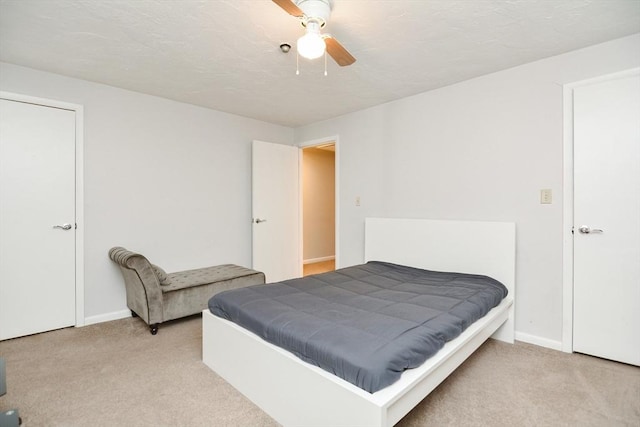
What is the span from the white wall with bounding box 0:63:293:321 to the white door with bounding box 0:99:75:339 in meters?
0.14

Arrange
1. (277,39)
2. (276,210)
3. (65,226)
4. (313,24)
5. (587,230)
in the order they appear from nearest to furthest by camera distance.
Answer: (313,24), (277,39), (587,230), (65,226), (276,210)

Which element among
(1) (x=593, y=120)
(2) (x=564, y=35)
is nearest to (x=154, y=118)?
(2) (x=564, y=35)

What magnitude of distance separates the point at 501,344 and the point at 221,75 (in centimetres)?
338

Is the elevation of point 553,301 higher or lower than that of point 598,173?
lower

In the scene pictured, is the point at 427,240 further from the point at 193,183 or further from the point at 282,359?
the point at 193,183

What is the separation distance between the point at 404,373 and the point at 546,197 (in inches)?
80.4

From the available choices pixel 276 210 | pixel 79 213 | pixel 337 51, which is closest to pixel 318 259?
pixel 276 210

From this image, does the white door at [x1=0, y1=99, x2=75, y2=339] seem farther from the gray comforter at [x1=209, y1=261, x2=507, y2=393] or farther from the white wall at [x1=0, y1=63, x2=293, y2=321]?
the gray comforter at [x1=209, y1=261, x2=507, y2=393]

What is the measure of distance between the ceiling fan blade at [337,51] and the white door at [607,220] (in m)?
1.85

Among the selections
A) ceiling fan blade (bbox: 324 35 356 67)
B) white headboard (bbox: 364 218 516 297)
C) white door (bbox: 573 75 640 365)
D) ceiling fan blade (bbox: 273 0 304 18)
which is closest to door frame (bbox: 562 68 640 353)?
white door (bbox: 573 75 640 365)

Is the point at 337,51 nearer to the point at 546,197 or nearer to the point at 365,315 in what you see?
the point at 365,315

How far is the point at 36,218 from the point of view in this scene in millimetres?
2799

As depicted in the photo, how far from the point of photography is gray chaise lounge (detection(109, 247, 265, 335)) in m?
2.74

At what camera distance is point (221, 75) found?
2846 mm
